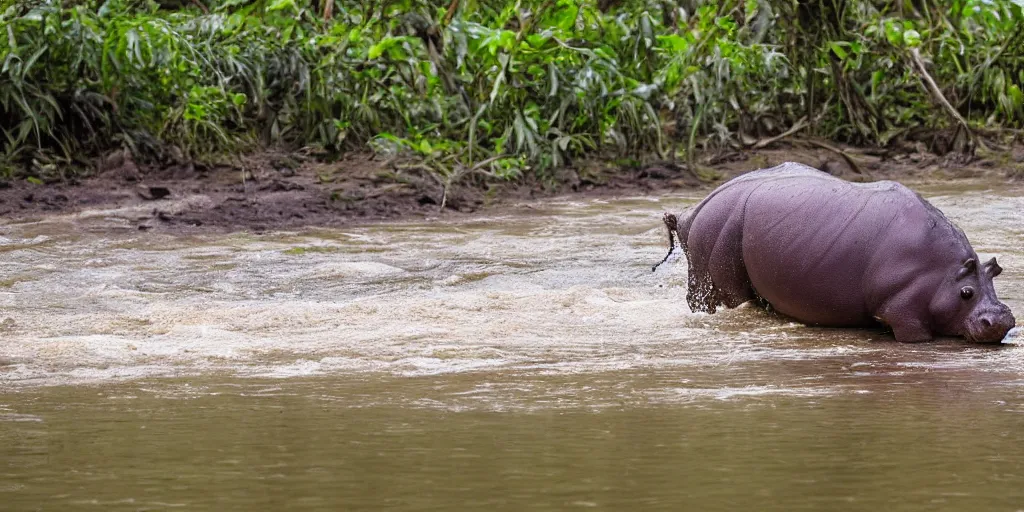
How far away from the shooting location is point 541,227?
28.0 feet

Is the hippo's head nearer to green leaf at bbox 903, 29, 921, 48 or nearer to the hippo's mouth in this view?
the hippo's mouth

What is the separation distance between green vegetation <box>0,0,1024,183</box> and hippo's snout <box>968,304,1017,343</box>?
608cm

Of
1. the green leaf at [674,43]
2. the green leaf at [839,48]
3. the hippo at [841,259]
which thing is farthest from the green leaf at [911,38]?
the hippo at [841,259]

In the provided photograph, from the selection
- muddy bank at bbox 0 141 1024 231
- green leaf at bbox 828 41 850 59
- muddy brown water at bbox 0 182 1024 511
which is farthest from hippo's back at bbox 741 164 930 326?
green leaf at bbox 828 41 850 59

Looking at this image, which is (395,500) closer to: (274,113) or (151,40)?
(151,40)

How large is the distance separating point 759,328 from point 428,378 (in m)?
1.51

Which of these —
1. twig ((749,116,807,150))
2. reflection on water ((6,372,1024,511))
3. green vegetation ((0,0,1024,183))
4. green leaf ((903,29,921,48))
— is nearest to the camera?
reflection on water ((6,372,1024,511))

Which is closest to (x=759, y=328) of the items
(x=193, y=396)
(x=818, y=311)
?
(x=818, y=311)

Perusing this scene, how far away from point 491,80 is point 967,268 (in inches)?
293

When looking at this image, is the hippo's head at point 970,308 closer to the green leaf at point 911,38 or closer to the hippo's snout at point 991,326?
the hippo's snout at point 991,326

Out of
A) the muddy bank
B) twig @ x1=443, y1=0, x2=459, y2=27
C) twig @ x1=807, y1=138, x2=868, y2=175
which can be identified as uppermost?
twig @ x1=443, y1=0, x2=459, y2=27

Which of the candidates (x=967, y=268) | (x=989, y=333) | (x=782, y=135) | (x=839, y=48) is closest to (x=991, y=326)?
(x=989, y=333)

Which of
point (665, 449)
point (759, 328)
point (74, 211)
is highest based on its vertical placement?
point (665, 449)

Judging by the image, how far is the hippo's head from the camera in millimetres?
4195
